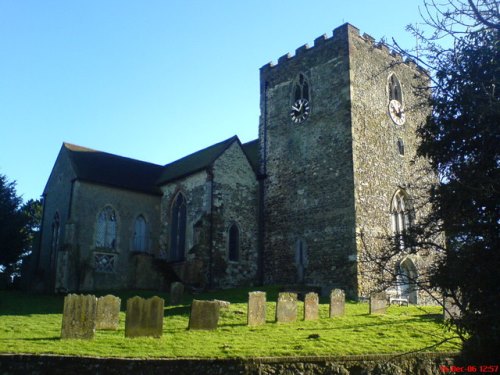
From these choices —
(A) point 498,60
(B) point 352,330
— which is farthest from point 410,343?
(A) point 498,60

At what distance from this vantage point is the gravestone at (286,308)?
1554cm

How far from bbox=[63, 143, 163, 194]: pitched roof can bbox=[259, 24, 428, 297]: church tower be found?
6.82 metres

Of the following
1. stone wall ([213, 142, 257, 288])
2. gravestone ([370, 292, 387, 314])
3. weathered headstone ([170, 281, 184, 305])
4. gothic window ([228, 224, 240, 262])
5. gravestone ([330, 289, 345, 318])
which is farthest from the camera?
gothic window ([228, 224, 240, 262])

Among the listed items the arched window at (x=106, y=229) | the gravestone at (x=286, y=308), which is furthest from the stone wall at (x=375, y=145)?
the arched window at (x=106, y=229)

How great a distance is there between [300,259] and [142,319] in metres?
13.7

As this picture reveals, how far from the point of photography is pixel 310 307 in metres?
16.3

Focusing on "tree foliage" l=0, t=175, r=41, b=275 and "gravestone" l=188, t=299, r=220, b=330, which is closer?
"gravestone" l=188, t=299, r=220, b=330

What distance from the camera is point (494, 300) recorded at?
7266 mm

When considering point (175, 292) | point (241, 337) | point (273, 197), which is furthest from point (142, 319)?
point (273, 197)

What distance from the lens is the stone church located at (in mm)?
24500

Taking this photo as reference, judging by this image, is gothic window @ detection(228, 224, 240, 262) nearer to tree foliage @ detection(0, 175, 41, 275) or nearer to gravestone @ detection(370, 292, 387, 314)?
gravestone @ detection(370, 292, 387, 314)

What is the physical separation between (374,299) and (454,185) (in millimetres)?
11589

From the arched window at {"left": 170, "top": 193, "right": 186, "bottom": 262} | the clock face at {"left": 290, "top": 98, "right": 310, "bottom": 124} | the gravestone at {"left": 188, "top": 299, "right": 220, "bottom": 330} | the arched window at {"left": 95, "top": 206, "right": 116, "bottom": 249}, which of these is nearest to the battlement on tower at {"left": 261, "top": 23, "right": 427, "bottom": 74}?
the clock face at {"left": 290, "top": 98, "right": 310, "bottom": 124}

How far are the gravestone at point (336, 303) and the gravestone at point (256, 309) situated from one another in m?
2.84
